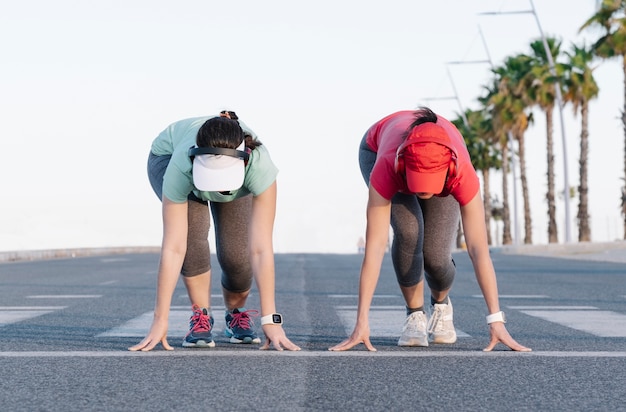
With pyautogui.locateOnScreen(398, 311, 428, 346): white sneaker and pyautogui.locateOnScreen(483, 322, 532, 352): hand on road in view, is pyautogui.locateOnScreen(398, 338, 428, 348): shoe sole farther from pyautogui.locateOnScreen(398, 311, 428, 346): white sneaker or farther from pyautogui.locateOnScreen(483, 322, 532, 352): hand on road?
pyautogui.locateOnScreen(483, 322, 532, 352): hand on road

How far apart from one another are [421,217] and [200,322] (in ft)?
5.02

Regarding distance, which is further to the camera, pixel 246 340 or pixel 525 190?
pixel 525 190

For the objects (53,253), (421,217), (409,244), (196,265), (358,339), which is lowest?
(358,339)

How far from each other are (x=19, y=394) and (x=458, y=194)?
2.71 m

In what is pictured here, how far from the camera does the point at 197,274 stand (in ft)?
23.1

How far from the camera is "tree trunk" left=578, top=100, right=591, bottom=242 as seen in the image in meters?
50.2

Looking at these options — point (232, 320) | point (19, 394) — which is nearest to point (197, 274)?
point (232, 320)

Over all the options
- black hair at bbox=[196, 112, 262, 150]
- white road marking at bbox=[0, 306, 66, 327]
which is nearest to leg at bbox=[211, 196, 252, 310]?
black hair at bbox=[196, 112, 262, 150]

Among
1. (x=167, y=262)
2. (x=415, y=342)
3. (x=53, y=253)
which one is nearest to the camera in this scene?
(x=167, y=262)

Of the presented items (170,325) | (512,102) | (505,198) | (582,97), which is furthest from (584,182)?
(170,325)

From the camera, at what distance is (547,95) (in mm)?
55875

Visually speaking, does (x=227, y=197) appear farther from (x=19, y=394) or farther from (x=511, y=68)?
(x=511, y=68)

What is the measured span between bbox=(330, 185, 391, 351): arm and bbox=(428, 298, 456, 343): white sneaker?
31.5 inches

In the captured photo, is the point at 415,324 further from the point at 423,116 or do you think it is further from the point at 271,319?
the point at 423,116
